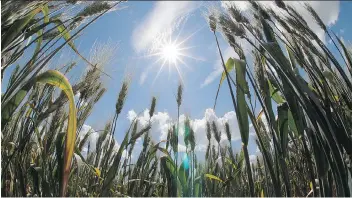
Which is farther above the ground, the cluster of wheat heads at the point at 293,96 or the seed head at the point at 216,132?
the seed head at the point at 216,132

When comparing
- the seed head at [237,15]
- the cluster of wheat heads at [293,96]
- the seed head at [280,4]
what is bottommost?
the cluster of wheat heads at [293,96]

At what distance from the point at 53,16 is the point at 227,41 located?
26.7 inches

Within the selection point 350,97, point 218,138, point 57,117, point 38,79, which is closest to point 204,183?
point 218,138

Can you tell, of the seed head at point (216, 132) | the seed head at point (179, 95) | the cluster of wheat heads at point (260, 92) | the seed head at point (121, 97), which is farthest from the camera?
the seed head at point (216, 132)

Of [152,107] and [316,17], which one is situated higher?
[152,107]

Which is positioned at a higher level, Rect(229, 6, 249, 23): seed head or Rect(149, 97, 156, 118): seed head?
Rect(149, 97, 156, 118): seed head

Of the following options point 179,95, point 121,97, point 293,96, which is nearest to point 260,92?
point 293,96

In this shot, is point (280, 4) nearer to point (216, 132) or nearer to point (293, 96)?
point (293, 96)

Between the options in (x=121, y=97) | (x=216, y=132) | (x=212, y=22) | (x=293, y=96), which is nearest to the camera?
(x=293, y=96)

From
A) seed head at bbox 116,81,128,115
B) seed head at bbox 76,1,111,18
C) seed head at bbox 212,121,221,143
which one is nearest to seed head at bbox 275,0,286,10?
seed head at bbox 76,1,111,18

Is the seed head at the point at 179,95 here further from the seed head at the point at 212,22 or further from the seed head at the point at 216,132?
the seed head at the point at 212,22

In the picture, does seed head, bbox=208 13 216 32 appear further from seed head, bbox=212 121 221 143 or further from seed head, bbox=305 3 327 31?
seed head, bbox=212 121 221 143

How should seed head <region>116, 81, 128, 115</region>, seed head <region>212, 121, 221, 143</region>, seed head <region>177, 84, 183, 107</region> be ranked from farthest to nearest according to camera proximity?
seed head <region>212, 121, 221, 143</region> → seed head <region>177, 84, 183, 107</region> → seed head <region>116, 81, 128, 115</region>

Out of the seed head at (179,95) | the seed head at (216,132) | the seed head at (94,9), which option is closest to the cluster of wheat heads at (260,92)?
the seed head at (94,9)
